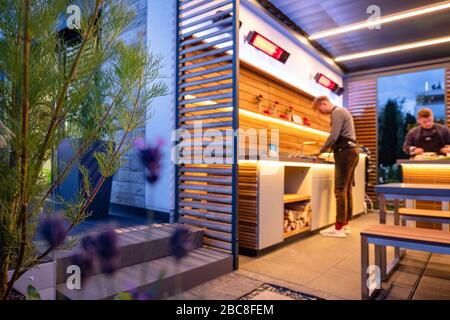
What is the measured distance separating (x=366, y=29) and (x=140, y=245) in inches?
180

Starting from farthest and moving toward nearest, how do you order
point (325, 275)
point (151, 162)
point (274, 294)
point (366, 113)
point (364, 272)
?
point (366, 113)
point (325, 275)
point (274, 294)
point (364, 272)
point (151, 162)

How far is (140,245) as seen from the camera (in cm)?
230

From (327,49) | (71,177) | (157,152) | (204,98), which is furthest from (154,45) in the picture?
(327,49)

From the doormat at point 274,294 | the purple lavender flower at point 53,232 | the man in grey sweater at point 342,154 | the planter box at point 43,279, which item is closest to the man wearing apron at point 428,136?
the man in grey sweater at point 342,154

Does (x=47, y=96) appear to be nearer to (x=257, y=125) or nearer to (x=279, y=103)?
(x=257, y=125)

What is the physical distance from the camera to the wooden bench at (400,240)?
176cm

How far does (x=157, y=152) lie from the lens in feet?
2.93

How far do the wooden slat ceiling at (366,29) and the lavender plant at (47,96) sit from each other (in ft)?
11.8

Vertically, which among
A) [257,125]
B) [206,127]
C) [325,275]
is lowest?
[325,275]

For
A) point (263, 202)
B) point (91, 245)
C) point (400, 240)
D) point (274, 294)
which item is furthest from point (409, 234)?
point (91, 245)

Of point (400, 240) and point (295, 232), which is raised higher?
point (400, 240)

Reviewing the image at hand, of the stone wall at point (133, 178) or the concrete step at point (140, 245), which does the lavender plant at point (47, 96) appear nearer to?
the concrete step at point (140, 245)

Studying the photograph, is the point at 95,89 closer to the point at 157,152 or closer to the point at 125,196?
the point at 157,152

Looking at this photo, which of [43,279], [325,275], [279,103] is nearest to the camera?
[43,279]
